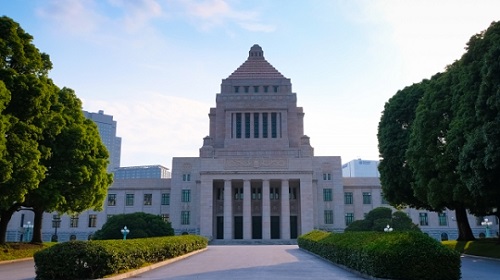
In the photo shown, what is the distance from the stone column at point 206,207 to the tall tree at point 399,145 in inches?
1012

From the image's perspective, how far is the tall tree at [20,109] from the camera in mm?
19328

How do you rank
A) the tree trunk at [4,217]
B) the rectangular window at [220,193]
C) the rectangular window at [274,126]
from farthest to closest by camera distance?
the rectangular window at [274,126]
the rectangular window at [220,193]
the tree trunk at [4,217]

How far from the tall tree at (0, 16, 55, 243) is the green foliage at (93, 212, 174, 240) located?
58.1 ft

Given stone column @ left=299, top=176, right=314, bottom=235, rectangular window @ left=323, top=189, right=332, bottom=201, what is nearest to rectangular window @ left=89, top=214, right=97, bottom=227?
stone column @ left=299, top=176, right=314, bottom=235

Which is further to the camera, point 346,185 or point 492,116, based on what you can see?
point 346,185

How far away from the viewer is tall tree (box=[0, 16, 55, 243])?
19328 mm

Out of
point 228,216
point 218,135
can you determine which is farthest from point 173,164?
point 228,216

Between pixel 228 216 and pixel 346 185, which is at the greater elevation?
pixel 346 185

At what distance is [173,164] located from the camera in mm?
59344

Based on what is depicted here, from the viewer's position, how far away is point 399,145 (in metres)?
29.8

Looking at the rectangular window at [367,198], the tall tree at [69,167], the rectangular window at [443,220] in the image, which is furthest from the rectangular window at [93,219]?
the rectangular window at [443,220]

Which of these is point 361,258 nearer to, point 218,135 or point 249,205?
point 249,205

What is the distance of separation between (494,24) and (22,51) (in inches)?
845

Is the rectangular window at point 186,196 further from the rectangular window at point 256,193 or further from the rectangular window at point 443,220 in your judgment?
the rectangular window at point 443,220
